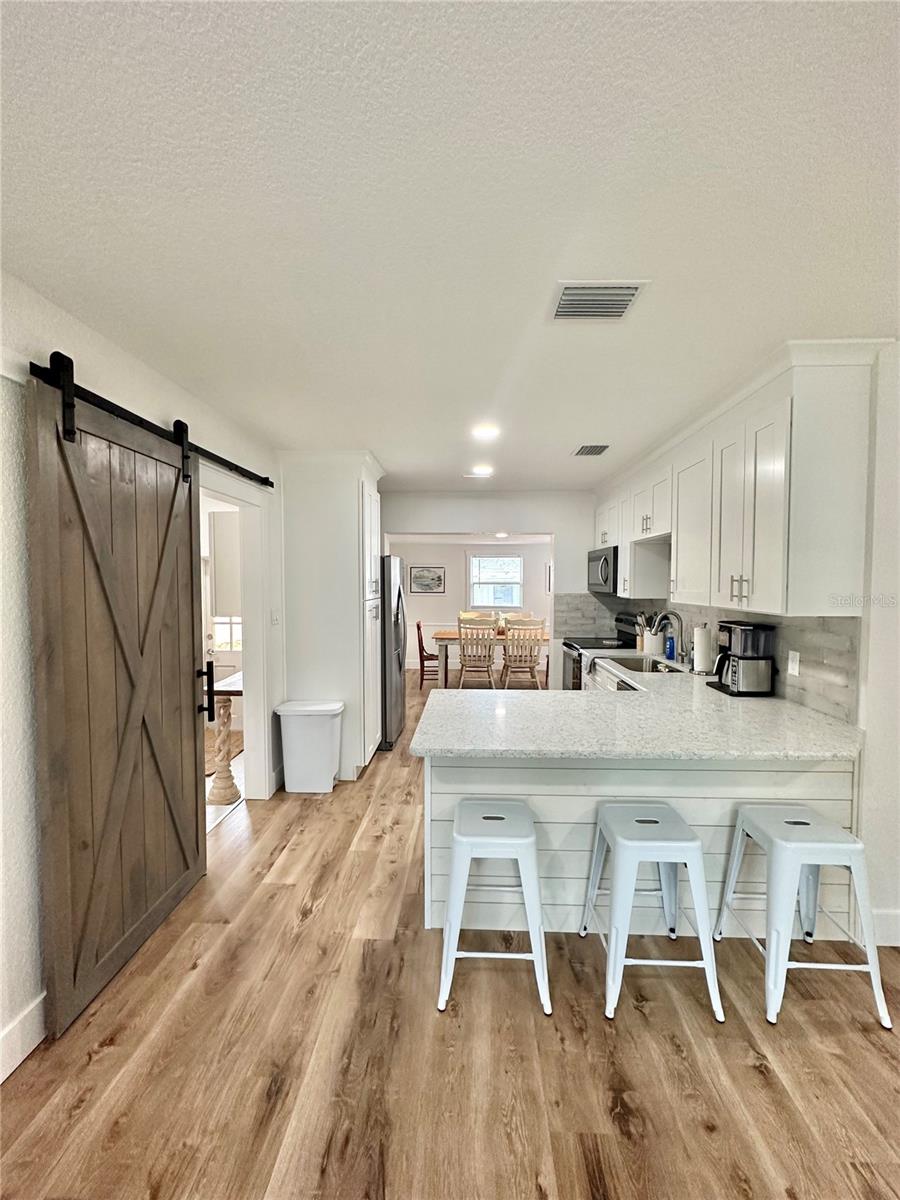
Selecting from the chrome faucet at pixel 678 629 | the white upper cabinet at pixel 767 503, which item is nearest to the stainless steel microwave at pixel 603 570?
the chrome faucet at pixel 678 629

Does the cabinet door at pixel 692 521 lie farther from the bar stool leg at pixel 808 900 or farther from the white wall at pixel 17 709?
the white wall at pixel 17 709

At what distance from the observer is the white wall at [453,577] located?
1022 centimetres

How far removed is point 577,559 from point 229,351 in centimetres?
438

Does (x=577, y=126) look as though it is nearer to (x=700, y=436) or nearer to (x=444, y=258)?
(x=444, y=258)

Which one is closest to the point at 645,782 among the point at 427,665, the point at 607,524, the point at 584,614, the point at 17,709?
the point at 17,709

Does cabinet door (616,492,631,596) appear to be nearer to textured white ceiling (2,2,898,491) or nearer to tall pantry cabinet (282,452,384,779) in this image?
tall pantry cabinet (282,452,384,779)

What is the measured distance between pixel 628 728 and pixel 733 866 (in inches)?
26.6

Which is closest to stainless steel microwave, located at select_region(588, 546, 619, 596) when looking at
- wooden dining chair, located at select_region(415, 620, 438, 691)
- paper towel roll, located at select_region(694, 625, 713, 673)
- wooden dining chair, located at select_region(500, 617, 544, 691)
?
paper towel roll, located at select_region(694, 625, 713, 673)

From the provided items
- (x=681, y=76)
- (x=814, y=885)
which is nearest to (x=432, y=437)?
(x=681, y=76)

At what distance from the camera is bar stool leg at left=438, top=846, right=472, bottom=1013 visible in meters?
1.96

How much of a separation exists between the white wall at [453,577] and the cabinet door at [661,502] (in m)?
6.07

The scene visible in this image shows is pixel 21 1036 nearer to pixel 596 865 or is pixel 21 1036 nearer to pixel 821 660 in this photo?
pixel 596 865

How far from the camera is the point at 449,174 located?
49.7 inches

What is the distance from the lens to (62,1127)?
1.54 metres
